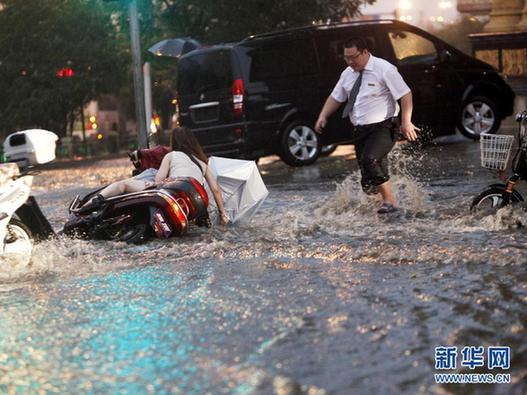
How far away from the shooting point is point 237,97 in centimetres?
1567

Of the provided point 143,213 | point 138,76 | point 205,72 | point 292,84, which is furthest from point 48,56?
point 143,213

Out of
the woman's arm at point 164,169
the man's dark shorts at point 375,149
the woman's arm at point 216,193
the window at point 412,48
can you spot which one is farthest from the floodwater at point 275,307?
the window at point 412,48

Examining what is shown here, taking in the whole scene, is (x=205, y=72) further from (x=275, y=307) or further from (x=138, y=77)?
(x=275, y=307)

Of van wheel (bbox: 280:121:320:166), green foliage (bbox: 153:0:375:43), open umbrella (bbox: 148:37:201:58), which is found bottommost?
van wheel (bbox: 280:121:320:166)

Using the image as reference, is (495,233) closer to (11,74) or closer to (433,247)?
(433,247)

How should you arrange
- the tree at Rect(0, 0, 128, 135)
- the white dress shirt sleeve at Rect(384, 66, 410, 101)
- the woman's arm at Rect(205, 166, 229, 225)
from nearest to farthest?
1. the woman's arm at Rect(205, 166, 229, 225)
2. the white dress shirt sleeve at Rect(384, 66, 410, 101)
3. the tree at Rect(0, 0, 128, 135)

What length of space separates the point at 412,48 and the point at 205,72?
11.1 ft

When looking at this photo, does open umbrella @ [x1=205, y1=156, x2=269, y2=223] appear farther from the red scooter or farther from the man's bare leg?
the man's bare leg

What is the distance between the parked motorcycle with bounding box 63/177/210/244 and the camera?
27.9 ft

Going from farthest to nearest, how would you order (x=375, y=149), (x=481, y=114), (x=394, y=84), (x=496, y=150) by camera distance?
(x=481, y=114) < (x=375, y=149) < (x=394, y=84) < (x=496, y=150)

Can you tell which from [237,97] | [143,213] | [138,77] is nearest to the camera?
[143,213]

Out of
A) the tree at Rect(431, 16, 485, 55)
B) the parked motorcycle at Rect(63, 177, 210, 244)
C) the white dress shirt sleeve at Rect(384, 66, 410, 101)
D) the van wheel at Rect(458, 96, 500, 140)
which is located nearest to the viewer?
the parked motorcycle at Rect(63, 177, 210, 244)

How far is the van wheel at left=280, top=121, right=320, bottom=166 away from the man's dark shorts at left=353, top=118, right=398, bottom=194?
21.0 ft

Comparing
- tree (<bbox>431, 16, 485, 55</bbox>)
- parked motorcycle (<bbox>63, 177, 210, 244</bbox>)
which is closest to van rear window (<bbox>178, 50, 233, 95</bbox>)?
parked motorcycle (<bbox>63, 177, 210, 244</bbox>)
